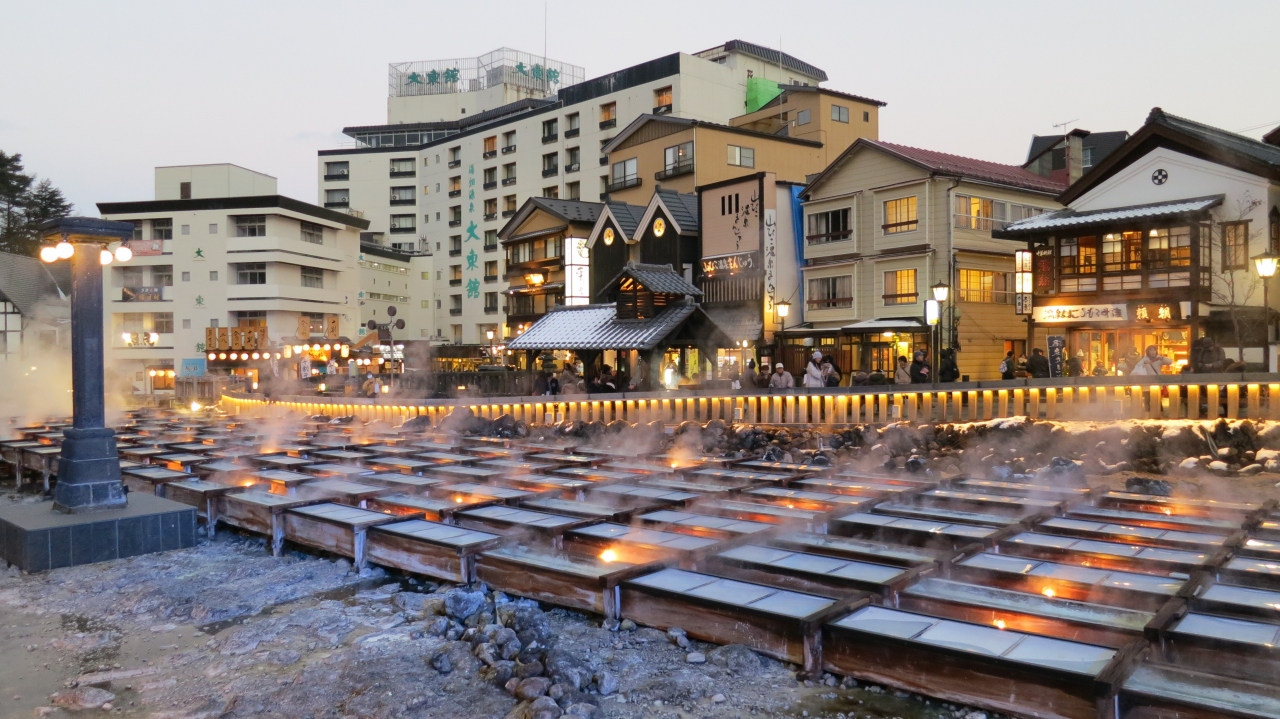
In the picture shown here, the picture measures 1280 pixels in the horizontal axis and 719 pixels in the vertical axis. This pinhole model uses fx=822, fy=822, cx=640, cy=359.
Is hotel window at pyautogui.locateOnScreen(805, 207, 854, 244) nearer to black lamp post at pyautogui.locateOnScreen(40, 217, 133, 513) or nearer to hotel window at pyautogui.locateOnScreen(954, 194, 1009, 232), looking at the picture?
hotel window at pyautogui.locateOnScreen(954, 194, 1009, 232)

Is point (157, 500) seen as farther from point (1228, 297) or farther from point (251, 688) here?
point (1228, 297)

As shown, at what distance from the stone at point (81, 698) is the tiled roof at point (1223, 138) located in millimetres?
27559

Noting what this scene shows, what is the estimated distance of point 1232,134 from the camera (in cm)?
2592

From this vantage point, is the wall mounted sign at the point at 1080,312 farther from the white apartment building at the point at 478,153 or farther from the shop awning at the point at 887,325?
the white apartment building at the point at 478,153

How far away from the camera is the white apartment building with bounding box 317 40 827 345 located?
49656mm

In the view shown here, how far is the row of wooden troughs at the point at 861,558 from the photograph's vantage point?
495 centimetres

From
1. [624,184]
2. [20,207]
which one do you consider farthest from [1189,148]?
[20,207]

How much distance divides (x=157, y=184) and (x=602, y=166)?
1120 inches

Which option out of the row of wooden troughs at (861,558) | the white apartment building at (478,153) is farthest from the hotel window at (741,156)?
the row of wooden troughs at (861,558)

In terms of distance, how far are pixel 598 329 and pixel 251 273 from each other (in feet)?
113

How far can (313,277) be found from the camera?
175ft

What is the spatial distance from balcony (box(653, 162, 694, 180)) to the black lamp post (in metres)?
29.7

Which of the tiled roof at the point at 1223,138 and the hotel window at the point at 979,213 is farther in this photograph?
the hotel window at the point at 979,213

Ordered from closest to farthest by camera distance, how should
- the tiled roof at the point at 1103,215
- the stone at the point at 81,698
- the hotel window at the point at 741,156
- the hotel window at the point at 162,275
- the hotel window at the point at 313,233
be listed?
the stone at the point at 81,698 → the tiled roof at the point at 1103,215 → the hotel window at the point at 741,156 → the hotel window at the point at 162,275 → the hotel window at the point at 313,233
